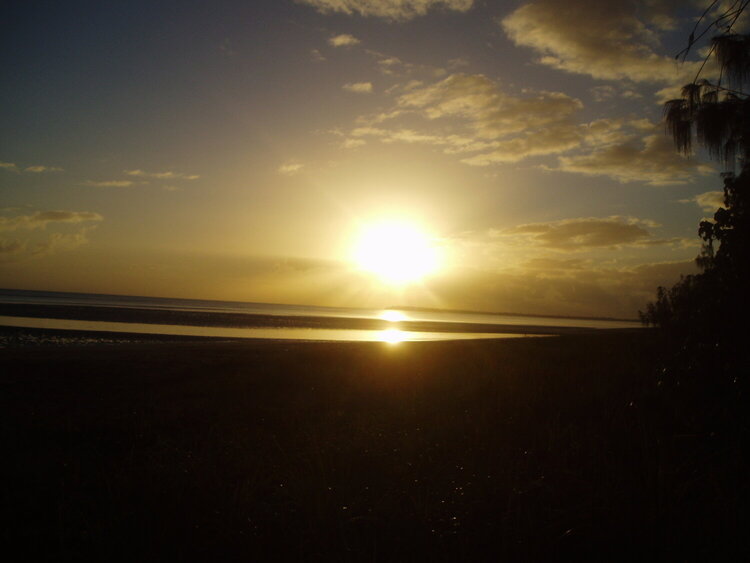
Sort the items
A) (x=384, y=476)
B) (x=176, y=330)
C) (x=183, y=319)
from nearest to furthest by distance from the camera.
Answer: (x=384, y=476) < (x=176, y=330) < (x=183, y=319)

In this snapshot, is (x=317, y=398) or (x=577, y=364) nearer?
(x=317, y=398)

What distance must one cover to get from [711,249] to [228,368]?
13.3 metres

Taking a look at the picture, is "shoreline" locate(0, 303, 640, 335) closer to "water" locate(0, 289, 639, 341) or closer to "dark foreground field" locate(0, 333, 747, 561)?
"water" locate(0, 289, 639, 341)

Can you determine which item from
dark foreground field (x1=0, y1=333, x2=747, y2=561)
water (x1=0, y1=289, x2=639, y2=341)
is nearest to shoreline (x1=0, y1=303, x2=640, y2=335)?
water (x1=0, y1=289, x2=639, y2=341)

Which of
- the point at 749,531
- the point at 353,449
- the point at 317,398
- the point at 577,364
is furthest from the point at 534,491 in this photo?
the point at 577,364

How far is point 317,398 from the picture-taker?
10.1 m

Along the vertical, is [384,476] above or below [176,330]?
above

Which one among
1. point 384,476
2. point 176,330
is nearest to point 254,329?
point 176,330

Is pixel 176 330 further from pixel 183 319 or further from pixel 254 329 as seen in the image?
pixel 183 319

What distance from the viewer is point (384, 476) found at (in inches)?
223

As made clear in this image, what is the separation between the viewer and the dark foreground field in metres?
4.28

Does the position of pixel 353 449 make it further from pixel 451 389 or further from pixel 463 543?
pixel 451 389

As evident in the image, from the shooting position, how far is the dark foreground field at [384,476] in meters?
4.28

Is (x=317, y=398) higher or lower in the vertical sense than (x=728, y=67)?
lower
